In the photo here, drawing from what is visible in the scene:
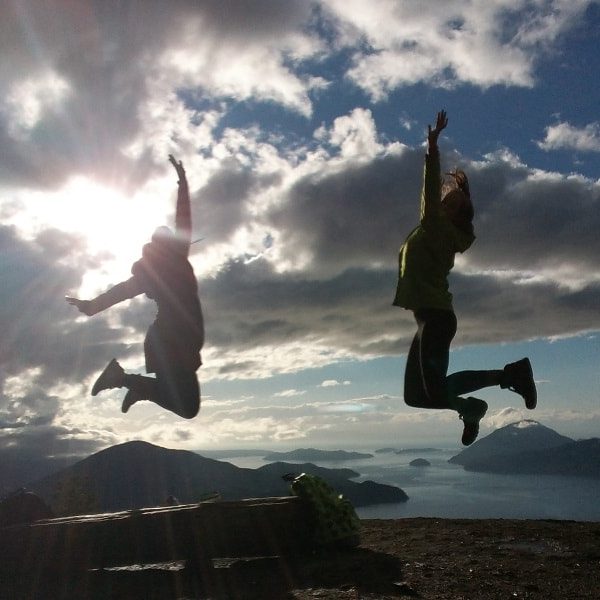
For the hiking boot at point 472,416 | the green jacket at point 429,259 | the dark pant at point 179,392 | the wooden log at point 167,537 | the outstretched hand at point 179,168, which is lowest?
the wooden log at point 167,537

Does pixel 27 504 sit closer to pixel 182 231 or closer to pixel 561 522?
pixel 182 231

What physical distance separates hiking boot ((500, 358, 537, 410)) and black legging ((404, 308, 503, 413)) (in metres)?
0.56

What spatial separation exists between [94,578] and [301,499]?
3.13 m

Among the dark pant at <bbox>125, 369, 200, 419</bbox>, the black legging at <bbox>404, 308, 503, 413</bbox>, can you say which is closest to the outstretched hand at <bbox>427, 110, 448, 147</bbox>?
the black legging at <bbox>404, 308, 503, 413</bbox>

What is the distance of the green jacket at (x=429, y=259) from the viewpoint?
506cm

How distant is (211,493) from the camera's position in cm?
1099

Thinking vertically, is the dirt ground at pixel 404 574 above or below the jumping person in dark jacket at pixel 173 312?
below

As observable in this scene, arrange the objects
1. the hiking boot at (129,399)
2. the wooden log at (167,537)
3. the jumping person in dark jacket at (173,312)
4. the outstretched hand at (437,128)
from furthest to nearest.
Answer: the wooden log at (167,537), the hiking boot at (129,399), the jumping person in dark jacket at (173,312), the outstretched hand at (437,128)

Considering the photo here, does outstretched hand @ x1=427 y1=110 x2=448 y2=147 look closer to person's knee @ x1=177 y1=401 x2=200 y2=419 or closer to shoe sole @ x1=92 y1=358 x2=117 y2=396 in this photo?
person's knee @ x1=177 y1=401 x2=200 y2=419

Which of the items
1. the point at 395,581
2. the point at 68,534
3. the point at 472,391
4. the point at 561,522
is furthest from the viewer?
the point at 561,522

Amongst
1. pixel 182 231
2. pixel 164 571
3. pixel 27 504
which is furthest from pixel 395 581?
pixel 27 504

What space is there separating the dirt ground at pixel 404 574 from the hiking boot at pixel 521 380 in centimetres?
193

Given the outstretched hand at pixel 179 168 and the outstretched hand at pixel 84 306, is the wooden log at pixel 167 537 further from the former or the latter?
the outstretched hand at pixel 179 168

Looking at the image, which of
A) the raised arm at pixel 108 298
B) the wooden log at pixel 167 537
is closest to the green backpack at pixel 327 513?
the wooden log at pixel 167 537
